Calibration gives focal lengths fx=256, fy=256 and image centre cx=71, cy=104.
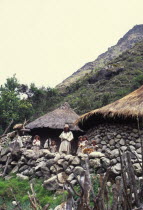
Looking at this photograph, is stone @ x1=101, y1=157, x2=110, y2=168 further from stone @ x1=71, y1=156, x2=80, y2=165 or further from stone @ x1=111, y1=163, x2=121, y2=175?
stone @ x1=71, y1=156, x2=80, y2=165

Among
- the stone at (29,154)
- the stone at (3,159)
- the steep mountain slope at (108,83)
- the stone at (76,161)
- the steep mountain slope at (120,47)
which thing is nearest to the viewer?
the stone at (76,161)

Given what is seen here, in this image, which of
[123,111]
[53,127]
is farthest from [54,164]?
[53,127]

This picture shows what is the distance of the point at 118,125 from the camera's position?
7715 mm

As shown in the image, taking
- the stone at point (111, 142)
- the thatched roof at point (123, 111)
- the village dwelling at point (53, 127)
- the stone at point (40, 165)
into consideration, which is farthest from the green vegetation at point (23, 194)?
the village dwelling at point (53, 127)

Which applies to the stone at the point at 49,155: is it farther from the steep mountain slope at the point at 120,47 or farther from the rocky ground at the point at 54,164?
the steep mountain slope at the point at 120,47

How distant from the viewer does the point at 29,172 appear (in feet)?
25.4

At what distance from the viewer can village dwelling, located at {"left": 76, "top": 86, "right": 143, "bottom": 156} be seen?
23.4 ft

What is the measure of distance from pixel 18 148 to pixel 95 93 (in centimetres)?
2256

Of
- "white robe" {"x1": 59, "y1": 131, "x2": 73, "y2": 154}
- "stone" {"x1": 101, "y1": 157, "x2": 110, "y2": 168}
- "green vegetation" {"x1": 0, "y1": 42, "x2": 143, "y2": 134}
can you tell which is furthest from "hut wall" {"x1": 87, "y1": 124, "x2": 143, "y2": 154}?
"green vegetation" {"x1": 0, "y1": 42, "x2": 143, "y2": 134}

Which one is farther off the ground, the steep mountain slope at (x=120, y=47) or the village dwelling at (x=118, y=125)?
the steep mountain slope at (x=120, y=47)

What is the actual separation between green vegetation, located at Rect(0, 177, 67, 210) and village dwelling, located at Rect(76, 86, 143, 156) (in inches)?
74.2

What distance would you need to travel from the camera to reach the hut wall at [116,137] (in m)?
7.15

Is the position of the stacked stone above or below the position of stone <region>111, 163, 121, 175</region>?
above

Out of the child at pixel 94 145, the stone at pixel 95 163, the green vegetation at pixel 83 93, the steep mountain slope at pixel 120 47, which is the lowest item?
the stone at pixel 95 163
